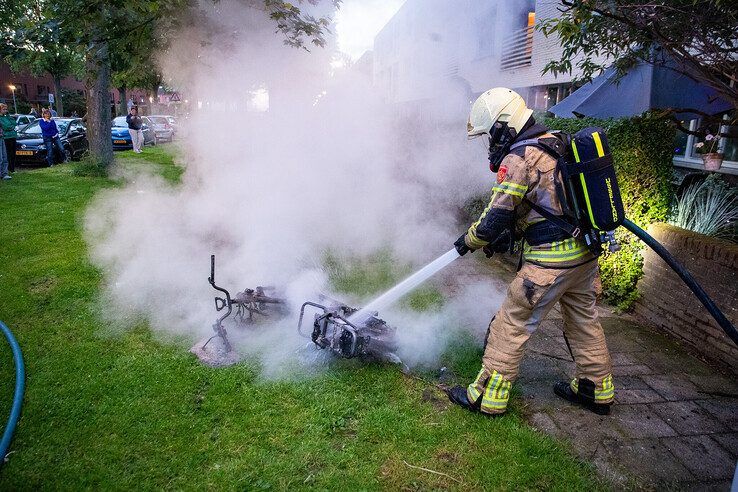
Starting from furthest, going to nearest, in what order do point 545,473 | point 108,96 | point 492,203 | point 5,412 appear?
1. point 108,96
2. point 5,412
3. point 492,203
4. point 545,473

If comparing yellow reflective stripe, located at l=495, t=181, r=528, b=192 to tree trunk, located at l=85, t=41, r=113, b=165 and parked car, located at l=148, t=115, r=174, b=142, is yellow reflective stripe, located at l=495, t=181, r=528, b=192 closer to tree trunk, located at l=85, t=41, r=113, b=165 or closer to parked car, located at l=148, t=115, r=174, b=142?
tree trunk, located at l=85, t=41, r=113, b=165

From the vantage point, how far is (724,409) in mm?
3096

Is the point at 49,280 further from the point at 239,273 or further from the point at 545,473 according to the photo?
the point at 545,473

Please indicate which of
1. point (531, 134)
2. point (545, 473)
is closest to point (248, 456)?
point (545, 473)

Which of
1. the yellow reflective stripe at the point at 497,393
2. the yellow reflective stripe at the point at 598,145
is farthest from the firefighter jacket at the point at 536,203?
the yellow reflective stripe at the point at 497,393

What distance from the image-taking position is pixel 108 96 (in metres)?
12.5

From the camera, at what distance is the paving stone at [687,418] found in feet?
9.45

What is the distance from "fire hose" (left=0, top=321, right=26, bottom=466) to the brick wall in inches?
198

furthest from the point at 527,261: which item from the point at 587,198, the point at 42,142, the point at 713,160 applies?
the point at 42,142

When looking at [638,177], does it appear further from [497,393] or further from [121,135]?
[121,135]

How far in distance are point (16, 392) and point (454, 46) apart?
7867 millimetres

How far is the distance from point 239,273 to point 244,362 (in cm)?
165

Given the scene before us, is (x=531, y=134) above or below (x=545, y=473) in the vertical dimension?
above

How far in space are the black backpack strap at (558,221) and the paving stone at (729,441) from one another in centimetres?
157
